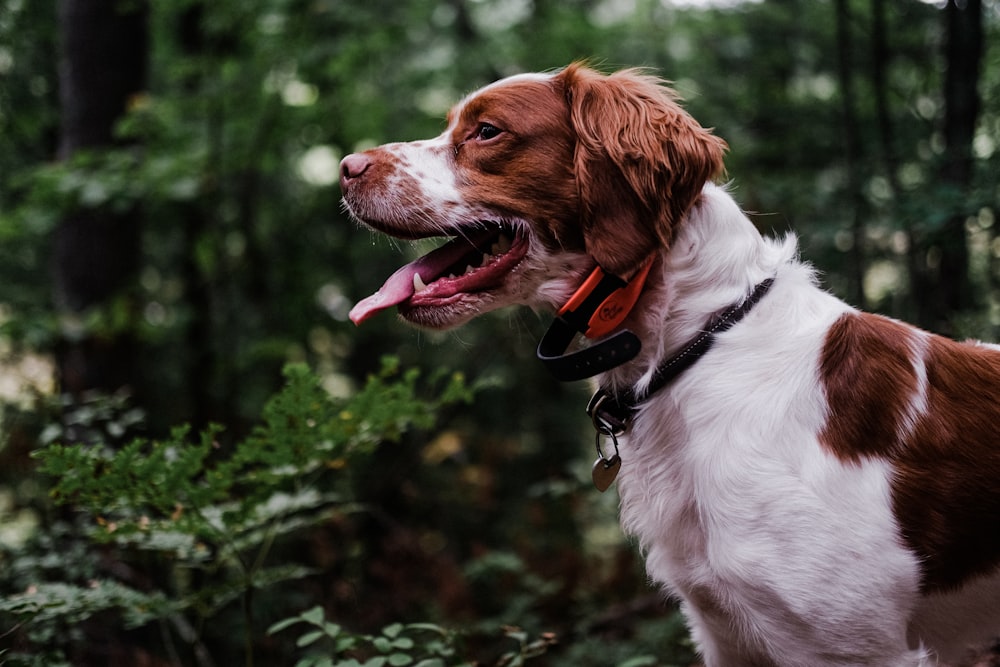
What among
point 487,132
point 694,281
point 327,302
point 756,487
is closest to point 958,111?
point 694,281

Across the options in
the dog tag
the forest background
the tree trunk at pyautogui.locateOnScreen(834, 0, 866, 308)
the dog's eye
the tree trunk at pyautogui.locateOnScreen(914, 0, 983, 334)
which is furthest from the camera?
the tree trunk at pyautogui.locateOnScreen(834, 0, 866, 308)

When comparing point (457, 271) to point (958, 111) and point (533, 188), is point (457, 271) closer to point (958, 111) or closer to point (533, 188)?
point (533, 188)

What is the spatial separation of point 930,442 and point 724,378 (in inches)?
20.4

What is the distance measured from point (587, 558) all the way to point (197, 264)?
15.2 ft

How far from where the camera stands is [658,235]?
2264 millimetres

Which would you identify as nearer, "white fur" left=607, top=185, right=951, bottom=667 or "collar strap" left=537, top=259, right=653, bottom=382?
"white fur" left=607, top=185, right=951, bottom=667

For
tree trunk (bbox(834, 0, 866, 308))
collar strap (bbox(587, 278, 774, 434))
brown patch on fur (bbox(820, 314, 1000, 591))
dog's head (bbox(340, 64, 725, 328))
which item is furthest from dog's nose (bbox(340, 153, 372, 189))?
tree trunk (bbox(834, 0, 866, 308))

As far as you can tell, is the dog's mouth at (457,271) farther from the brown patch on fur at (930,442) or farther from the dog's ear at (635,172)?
the brown patch on fur at (930,442)

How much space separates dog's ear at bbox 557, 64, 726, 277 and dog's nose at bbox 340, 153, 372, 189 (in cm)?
66

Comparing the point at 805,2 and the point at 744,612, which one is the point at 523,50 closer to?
the point at 805,2

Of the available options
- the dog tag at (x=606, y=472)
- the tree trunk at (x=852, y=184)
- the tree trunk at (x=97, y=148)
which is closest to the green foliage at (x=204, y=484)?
the dog tag at (x=606, y=472)

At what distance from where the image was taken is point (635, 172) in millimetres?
2303

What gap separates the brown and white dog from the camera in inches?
79.2

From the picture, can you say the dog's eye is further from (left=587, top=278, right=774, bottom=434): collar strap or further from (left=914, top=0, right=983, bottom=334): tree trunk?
(left=914, top=0, right=983, bottom=334): tree trunk
